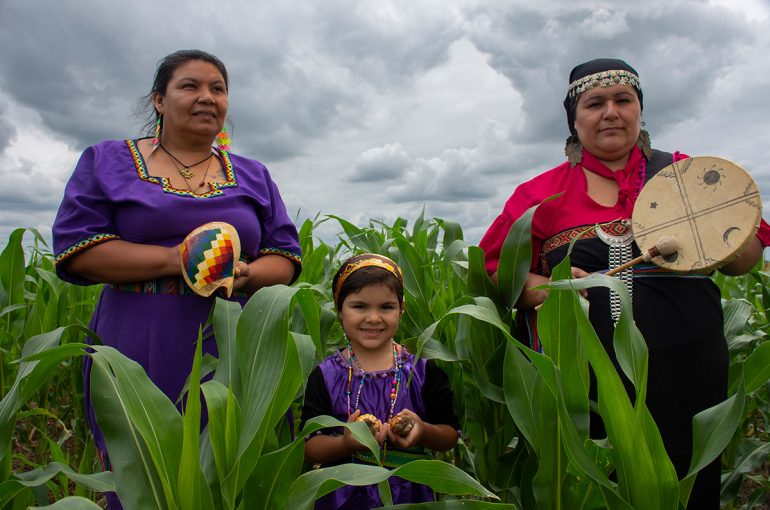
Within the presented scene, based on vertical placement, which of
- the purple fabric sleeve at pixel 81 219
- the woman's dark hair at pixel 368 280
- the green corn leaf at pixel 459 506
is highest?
the purple fabric sleeve at pixel 81 219

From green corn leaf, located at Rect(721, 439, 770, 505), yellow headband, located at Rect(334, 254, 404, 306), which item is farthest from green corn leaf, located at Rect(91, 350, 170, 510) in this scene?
green corn leaf, located at Rect(721, 439, 770, 505)

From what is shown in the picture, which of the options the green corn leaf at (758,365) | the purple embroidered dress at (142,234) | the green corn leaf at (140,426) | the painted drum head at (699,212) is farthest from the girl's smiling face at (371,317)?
the green corn leaf at (758,365)

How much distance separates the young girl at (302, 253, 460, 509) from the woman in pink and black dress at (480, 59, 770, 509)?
35 cm

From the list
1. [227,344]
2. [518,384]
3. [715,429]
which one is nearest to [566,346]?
[518,384]

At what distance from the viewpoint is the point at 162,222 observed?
163 cm

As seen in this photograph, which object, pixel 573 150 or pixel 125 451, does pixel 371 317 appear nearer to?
pixel 125 451

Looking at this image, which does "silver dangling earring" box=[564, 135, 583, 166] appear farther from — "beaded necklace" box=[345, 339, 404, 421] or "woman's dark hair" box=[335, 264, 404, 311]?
"beaded necklace" box=[345, 339, 404, 421]

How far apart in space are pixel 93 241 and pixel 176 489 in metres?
0.80

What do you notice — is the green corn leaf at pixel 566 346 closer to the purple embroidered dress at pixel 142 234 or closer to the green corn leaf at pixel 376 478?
the green corn leaf at pixel 376 478

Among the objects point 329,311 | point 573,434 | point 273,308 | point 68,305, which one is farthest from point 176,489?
point 68,305

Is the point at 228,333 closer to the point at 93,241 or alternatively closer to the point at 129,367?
the point at 129,367

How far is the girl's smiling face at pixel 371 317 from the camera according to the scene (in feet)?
5.01

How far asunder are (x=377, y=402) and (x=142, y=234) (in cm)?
76

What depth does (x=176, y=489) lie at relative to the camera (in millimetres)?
1053
